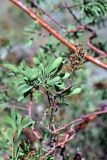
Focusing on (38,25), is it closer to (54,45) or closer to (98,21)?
(54,45)

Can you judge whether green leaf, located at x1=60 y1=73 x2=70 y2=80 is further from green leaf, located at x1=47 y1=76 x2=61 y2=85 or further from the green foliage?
the green foliage

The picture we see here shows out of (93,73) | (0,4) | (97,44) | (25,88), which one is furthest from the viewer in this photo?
(0,4)

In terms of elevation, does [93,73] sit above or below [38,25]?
below

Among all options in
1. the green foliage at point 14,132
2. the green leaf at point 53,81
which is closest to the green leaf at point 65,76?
the green leaf at point 53,81

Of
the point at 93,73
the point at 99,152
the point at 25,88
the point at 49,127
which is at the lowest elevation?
the point at 99,152

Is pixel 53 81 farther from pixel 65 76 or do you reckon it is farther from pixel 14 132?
pixel 14 132

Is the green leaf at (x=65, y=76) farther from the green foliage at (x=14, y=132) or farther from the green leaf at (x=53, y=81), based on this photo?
the green foliage at (x=14, y=132)

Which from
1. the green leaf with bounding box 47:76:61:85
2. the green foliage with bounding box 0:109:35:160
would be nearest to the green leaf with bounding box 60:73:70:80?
the green leaf with bounding box 47:76:61:85

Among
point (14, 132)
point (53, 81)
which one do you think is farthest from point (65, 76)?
point (14, 132)

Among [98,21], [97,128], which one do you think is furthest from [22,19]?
[98,21]

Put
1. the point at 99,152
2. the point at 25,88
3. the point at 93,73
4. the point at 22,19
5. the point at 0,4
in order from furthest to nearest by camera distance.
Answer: the point at 0,4
the point at 22,19
the point at 93,73
the point at 99,152
the point at 25,88

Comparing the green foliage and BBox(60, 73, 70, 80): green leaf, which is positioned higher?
BBox(60, 73, 70, 80): green leaf
